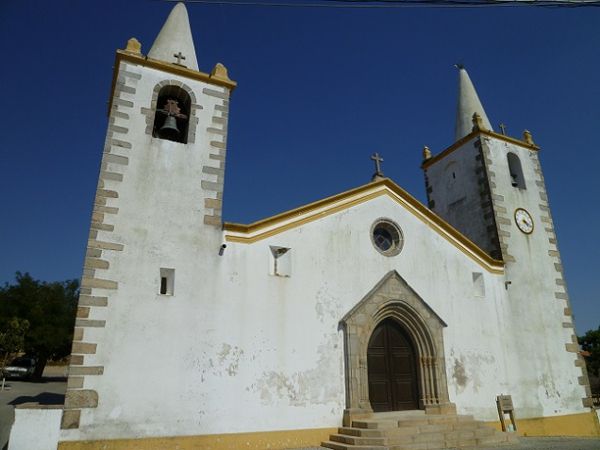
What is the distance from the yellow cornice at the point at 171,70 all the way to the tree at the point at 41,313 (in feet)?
62.4

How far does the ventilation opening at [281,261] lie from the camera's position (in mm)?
10000

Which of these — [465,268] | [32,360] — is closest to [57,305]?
[32,360]

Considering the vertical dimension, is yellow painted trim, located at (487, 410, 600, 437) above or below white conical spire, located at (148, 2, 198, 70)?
below

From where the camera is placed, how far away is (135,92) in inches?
398

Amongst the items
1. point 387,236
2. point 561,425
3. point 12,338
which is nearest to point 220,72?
point 387,236

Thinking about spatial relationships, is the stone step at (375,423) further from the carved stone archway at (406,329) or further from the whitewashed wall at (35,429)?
the whitewashed wall at (35,429)

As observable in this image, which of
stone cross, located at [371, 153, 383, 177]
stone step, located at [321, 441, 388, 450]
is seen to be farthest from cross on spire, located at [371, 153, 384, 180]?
stone step, located at [321, 441, 388, 450]

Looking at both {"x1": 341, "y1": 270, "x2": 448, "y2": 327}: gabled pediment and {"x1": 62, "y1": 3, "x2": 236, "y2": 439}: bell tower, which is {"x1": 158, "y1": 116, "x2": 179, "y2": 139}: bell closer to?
{"x1": 62, "y1": 3, "x2": 236, "y2": 439}: bell tower

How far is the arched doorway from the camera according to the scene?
10.6 metres

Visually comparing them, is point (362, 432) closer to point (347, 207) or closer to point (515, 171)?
point (347, 207)

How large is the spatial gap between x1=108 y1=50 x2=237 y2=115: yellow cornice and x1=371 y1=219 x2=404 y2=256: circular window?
5282 mm

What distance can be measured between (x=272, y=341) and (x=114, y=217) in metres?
4.13

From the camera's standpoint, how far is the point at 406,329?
36.8 feet

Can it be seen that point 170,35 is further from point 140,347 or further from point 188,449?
point 188,449
